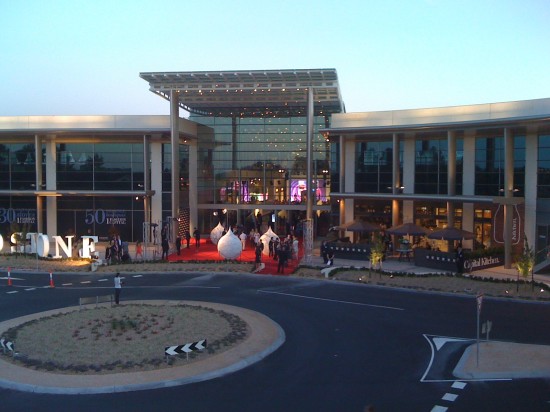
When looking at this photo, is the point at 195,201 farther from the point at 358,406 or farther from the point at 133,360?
the point at 358,406

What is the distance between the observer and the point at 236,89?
40.0m

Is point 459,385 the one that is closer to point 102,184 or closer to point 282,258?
point 282,258

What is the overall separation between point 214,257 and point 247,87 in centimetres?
1168

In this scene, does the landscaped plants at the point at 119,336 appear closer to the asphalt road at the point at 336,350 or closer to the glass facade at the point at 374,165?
the asphalt road at the point at 336,350

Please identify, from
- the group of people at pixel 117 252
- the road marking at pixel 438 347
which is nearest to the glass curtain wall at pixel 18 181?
the group of people at pixel 117 252

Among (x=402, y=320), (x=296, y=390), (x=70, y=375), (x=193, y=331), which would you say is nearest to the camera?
(x=296, y=390)

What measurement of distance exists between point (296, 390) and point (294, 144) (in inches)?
1571

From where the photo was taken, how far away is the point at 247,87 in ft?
130

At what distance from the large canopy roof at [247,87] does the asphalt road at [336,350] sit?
1575 centimetres

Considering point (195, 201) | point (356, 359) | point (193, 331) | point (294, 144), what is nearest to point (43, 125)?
point (195, 201)

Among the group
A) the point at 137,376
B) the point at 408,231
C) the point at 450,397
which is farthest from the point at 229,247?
the point at 450,397

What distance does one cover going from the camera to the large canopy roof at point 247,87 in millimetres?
38344

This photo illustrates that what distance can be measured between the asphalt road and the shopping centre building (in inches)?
468

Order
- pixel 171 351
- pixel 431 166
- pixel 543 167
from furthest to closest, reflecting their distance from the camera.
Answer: pixel 431 166 < pixel 543 167 < pixel 171 351
